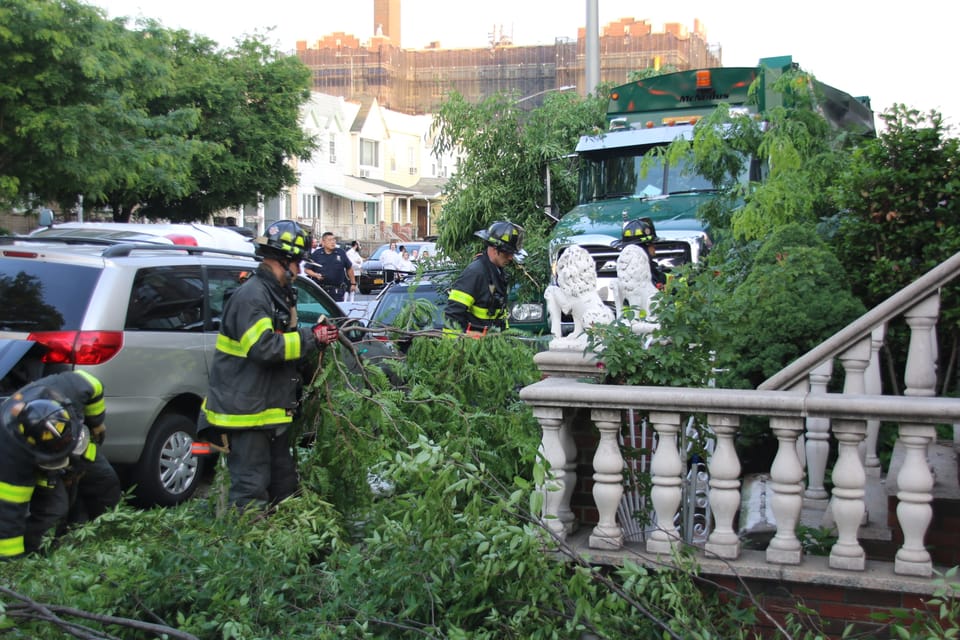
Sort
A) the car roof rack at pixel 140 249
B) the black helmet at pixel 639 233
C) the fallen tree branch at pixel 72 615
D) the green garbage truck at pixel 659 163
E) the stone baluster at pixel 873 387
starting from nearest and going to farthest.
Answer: the fallen tree branch at pixel 72 615, the stone baluster at pixel 873 387, the car roof rack at pixel 140 249, the black helmet at pixel 639 233, the green garbage truck at pixel 659 163

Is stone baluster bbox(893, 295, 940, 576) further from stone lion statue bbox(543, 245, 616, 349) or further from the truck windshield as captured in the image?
the truck windshield

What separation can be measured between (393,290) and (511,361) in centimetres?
505

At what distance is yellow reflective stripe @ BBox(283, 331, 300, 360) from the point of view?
5.04 meters

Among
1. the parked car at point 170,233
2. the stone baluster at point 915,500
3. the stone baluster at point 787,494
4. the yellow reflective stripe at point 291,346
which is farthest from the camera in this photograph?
the parked car at point 170,233

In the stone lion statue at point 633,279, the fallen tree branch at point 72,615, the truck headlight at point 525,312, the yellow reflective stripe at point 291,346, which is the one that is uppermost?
the stone lion statue at point 633,279

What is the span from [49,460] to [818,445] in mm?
3771

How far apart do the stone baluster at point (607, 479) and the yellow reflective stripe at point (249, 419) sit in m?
1.84

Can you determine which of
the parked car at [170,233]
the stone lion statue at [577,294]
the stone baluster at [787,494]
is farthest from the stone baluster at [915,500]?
the parked car at [170,233]

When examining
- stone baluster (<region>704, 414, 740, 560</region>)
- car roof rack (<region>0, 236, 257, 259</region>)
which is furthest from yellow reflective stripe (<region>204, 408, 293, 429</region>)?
stone baluster (<region>704, 414, 740, 560</region>)

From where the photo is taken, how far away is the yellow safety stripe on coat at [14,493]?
486 cm

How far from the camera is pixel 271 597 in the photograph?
12.2 ft

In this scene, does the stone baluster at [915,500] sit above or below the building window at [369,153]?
below

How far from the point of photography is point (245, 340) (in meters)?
5.12

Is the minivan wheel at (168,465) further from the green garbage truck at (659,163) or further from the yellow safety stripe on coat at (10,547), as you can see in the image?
the green garbage truck at (659,163)
